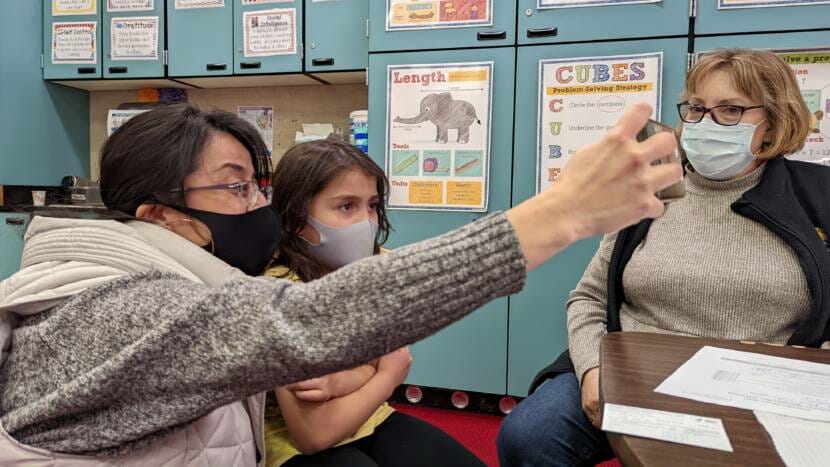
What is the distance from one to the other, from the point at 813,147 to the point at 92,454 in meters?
2.32

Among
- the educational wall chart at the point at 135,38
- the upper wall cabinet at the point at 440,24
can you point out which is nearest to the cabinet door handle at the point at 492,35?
the upper wall cabinet at the point at 440,24

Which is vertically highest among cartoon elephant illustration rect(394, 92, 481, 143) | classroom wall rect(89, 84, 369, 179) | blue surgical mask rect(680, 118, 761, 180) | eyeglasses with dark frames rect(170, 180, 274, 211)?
classroom wall rect(89, 84, 369, 179)

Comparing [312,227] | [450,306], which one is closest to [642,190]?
[450,306]

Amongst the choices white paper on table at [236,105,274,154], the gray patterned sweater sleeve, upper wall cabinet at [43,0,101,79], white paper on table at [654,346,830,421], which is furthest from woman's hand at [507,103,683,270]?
upper wall cabinet at [43,0,101,79]

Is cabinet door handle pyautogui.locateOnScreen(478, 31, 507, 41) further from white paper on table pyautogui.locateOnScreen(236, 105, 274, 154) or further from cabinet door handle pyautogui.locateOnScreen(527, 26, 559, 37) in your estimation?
white paper on table pyautogui.locateOnScreen(236, 105, 274, 154)

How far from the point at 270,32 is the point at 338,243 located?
1862 mm

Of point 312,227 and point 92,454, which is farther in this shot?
point 312,227

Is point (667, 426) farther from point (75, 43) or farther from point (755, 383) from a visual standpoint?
point (75, 43)

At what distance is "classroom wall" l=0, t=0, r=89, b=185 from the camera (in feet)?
9.57

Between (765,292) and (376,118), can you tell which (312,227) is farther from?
(376,118)

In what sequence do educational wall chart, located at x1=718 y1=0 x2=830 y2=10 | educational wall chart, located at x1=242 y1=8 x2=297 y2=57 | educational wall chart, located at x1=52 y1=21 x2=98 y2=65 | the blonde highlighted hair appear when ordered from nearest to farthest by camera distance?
the blonde highlighted hair → educational wall chart, located at x1=718 y1=0 x2=830 y2=10 → educational wall chart, located at x1=242 y1=8 x2=297 y2=57 → educational wall chart, located at x1=52 y1=21 x2=98 y2=65

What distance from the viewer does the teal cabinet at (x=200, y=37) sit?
2760 mm

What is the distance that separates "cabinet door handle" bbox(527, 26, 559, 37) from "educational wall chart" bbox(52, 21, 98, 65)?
7.57 feet

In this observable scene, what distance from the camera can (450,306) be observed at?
507mm
